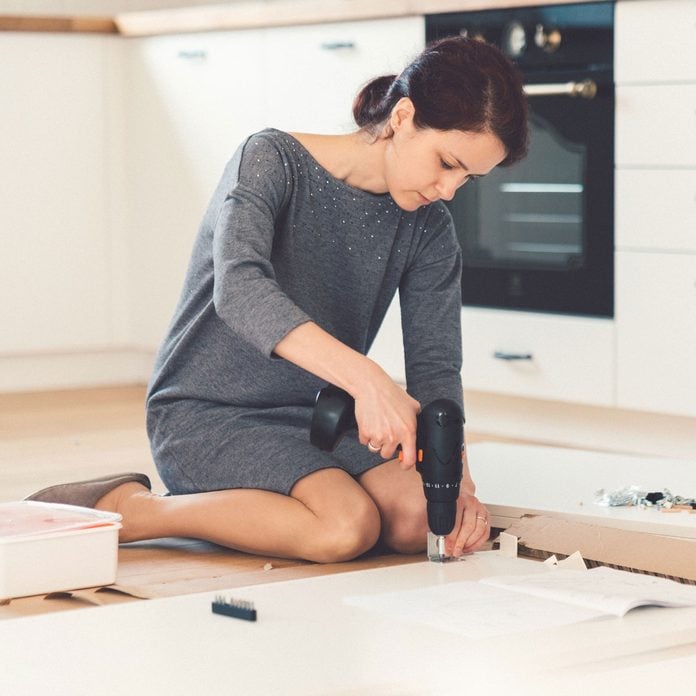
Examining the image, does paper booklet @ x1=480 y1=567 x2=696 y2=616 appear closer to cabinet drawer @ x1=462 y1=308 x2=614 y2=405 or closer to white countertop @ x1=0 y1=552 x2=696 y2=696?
white countertop @ x1=0 y1=552 x2=696 y2=696

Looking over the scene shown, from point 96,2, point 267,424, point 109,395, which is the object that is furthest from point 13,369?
point 267,424

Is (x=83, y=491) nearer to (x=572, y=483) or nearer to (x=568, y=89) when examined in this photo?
(x=572, y=483)

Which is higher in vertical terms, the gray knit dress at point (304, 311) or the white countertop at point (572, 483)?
the gray knit dress at point (304, 311)

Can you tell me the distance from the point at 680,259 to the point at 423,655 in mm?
1593

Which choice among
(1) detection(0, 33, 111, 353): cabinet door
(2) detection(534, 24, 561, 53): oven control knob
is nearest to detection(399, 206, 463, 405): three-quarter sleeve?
(2) detection(534, 24, 561, 53): oven control knob

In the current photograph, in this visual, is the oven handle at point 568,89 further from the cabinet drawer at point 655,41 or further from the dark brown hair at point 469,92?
the dark brown hair at point 469,92

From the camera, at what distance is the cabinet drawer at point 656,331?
2.84 metres

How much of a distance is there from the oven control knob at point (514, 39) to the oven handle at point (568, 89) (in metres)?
0.09

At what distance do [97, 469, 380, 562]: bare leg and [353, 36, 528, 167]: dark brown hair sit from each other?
0.50 metres

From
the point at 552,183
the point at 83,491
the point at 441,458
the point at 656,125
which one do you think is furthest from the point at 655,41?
the point at 83,491

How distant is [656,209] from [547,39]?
1.40 feet

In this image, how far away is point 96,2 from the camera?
4.56m

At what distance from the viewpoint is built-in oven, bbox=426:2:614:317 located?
2.95 m

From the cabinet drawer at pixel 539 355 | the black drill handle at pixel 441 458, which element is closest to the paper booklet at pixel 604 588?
the black drill handle at pixel 441 458
